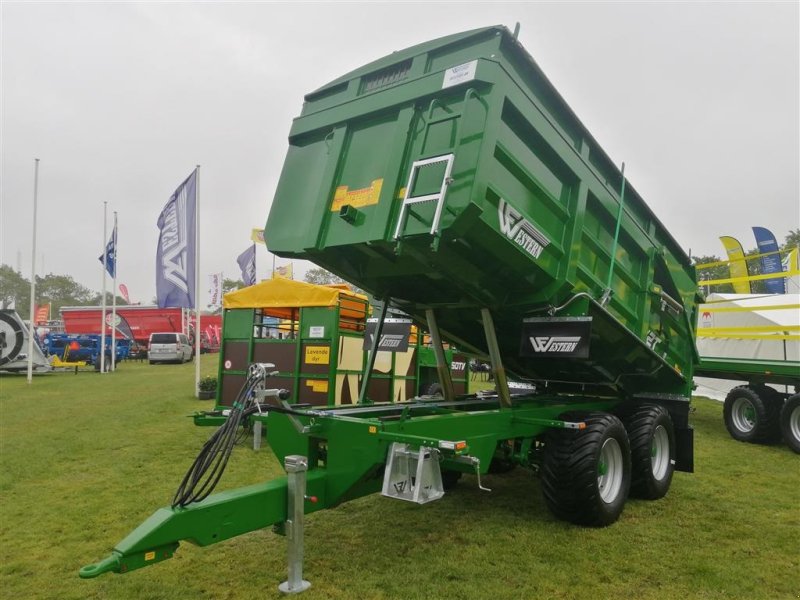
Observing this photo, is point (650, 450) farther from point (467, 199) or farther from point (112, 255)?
point (112, 255)

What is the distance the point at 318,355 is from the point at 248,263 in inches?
648

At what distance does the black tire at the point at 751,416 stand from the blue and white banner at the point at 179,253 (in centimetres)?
1132

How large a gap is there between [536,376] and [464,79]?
367cm

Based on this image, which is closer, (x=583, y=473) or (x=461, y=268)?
(x=461, y=268)

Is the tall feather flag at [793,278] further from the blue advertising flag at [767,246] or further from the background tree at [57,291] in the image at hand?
the background tree at [57,291]

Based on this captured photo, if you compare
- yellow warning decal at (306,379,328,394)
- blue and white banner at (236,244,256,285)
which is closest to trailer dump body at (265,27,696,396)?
yellow warning decal at (306,379,328,394)

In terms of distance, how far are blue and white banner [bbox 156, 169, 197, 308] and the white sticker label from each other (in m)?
10.7

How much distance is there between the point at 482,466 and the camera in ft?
14.0

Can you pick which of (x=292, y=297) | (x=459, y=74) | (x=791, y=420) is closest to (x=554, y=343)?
(x=459, y=74)

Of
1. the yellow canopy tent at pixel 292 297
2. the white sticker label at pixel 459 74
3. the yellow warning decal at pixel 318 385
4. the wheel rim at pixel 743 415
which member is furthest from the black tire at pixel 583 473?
the wheel rim at pixel 743 415

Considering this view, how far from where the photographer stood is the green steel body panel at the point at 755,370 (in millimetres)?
9211

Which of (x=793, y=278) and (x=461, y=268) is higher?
(x=793, y=278)

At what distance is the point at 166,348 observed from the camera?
32.0 meters

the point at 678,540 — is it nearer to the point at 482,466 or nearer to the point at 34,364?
the point at 482,466
